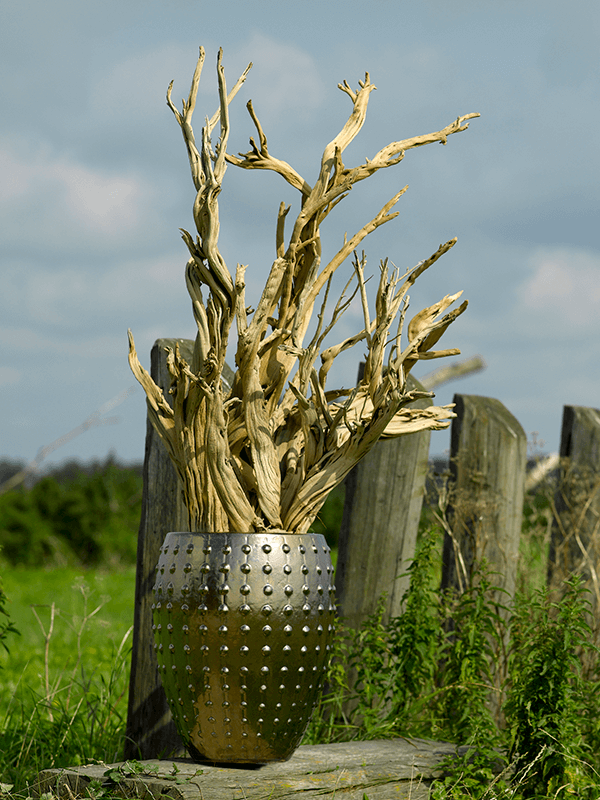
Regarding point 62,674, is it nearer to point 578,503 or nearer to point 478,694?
point 478,694

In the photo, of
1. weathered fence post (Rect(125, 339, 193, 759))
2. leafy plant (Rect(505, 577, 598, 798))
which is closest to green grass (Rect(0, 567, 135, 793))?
weathered fence post (Rect(125, 339, 193, 759))

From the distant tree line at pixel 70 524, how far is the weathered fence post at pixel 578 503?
6.63 m

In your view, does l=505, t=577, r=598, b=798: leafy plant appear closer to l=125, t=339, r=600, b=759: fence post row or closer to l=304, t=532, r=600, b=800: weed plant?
l=304, t=532, r=600, b=800: weed plant

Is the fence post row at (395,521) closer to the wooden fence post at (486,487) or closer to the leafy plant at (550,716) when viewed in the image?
the wooden fence post at (486,487)

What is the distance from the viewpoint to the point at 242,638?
7.25 feet

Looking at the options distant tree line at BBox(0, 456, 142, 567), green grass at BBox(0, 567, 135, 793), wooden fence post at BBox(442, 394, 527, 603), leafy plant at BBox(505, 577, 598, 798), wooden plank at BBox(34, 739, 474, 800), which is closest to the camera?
wooden plank at BBox(34, 739, 474, 800)

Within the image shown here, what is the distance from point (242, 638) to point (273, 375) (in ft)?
2.67

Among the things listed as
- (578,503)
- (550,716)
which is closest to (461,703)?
(550,716)

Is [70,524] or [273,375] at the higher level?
[273,375]

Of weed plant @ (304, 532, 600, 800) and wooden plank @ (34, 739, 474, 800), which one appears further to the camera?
weed plant @ (304, 532, 600, 800)

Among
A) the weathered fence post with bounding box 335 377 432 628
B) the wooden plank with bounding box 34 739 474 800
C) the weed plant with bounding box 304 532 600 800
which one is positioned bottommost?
the wooden plank with bounding box 34 739 474 800

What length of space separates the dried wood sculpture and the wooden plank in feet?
2.31

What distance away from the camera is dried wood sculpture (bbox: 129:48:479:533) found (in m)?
2.36

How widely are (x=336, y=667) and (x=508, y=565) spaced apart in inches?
43.6
